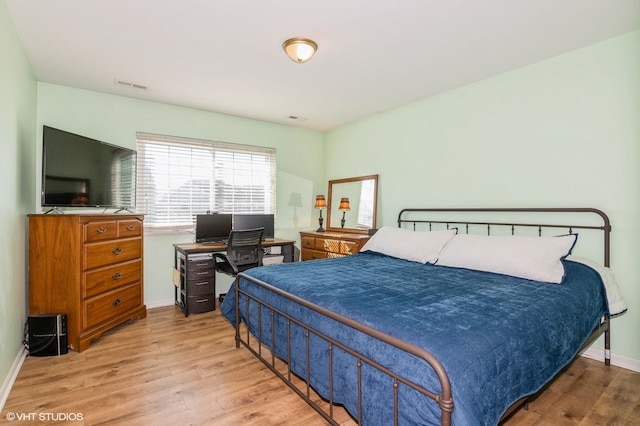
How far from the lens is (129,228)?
3.21 m

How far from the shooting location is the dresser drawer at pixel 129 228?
309 cm

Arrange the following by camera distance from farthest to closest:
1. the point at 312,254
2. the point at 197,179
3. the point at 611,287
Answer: the point at 312,254, the point at 197,179, the point at 611,287

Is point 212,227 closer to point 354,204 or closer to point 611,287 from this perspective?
point 354,204

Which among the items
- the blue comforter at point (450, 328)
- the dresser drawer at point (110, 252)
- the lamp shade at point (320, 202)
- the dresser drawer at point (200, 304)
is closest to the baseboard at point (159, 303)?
the dresser drawer at point (200, 304)

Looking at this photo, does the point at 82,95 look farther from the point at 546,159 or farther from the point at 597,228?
the point at 597,228

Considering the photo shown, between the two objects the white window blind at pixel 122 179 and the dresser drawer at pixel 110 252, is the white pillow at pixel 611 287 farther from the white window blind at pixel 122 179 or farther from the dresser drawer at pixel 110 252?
the white window blind at pixel 122 179

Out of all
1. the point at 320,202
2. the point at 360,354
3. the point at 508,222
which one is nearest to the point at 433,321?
the point at 360,354

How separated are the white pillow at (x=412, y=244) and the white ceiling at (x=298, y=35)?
1.51 meters

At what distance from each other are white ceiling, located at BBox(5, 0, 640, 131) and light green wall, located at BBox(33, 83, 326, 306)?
21 cm

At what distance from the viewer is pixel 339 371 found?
1.58 m

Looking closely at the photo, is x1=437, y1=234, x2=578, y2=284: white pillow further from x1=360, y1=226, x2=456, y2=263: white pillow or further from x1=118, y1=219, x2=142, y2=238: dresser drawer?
x1=118, y1=219, x2=142, y2=238: dresser drawer

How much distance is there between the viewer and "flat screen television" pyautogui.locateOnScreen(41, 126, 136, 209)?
2.67m

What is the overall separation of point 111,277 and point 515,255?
133 inches

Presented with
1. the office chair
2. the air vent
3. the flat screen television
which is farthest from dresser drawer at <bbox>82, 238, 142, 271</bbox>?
the air vent
